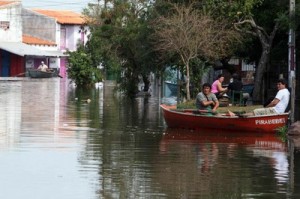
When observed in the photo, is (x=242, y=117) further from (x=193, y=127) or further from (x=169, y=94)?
(x=169, y=94)

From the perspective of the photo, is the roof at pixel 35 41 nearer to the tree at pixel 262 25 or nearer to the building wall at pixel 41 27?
the building wall at pixel 41 27

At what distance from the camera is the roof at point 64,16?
110 metres

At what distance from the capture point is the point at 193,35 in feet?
114

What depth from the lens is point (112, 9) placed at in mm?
52312

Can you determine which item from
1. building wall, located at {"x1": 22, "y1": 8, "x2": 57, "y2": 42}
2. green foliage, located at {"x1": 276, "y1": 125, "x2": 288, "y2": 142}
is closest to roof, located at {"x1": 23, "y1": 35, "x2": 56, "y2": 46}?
building wall, located at {"x1": 22, "y1": 8, "x2": 57, "y2": 42}

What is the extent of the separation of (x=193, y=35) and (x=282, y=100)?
9486 mm

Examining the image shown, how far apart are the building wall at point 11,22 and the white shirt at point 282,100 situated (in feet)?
235

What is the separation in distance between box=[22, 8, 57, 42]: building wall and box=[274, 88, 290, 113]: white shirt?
8279 cm

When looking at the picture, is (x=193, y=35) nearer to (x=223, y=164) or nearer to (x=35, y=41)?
(x=223, y=164)

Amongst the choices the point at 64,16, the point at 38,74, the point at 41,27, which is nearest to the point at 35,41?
the point at 41,27

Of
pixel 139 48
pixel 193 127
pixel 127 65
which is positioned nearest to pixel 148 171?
pixel 193 127

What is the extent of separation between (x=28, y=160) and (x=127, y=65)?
31.3 meters

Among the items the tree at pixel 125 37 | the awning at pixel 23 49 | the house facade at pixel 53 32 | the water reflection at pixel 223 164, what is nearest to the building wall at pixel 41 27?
the house facade at pixel 53 32

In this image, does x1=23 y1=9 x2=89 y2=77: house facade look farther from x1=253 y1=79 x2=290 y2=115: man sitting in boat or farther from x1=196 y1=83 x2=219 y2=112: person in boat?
x1=253 y1=79 x2=290 y2=115: man sitting in boat
